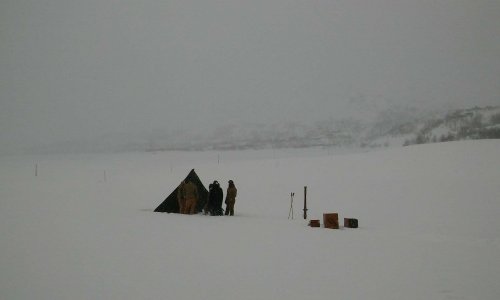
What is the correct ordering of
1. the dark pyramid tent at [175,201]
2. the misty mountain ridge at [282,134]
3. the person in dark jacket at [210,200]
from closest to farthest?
the person in dark jacket at [210,200]
the dark pyramid tent at [175,201]
the misty mountain ridge at [282,134]

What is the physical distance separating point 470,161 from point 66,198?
1160 inches

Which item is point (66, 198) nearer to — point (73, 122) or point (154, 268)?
point (154, 268)

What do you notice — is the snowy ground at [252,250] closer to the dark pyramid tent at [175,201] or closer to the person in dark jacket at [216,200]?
the person in dark jacket at [216,200]

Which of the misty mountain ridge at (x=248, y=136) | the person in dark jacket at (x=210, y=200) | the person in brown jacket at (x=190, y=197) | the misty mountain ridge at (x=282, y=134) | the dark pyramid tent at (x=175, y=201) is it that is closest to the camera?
the person in dark jacket at (x=210, y=200)

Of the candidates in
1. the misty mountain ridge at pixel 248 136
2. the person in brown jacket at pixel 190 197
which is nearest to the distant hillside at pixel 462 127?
the misty mountain ridge at pixel 248 136

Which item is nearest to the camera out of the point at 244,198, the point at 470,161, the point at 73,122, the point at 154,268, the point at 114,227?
the point at 154,268

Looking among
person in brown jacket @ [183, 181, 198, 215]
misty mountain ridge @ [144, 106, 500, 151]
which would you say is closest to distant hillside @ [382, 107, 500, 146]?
misty mountain ridge @ [144, 106, 500, 151]

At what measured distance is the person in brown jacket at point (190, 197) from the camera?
54.3 ft

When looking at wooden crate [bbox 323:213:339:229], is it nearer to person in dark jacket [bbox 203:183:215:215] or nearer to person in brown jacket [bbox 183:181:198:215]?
person in dark jacket [bbox 203:183:215:215]

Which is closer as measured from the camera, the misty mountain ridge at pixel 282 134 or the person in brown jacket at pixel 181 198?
the person in brown jacket at pixel 181 198

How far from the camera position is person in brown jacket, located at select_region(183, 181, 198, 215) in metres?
16.5

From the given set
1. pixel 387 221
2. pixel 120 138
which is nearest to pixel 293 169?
pixel 387 221

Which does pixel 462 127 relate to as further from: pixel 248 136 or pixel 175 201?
pixel 248 136

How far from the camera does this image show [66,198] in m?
21.1
